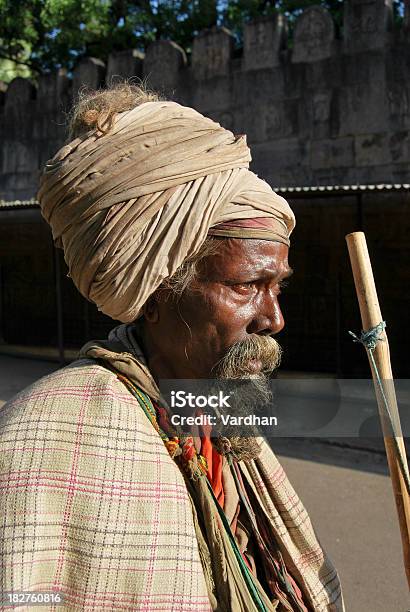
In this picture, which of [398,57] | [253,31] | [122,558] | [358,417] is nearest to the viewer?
[122,558]

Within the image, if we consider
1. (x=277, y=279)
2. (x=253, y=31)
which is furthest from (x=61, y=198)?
(x=253, y=31)

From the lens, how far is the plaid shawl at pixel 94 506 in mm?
1138

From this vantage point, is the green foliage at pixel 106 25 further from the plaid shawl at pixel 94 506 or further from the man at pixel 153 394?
the plaid shawl at pixel 94 506

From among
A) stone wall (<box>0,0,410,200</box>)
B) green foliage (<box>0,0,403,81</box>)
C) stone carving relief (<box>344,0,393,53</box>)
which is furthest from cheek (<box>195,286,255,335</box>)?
green foliage (<box>0,0,403,81</box>)

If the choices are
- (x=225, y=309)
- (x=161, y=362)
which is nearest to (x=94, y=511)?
(x=161, y=362)

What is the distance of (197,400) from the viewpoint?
147cm

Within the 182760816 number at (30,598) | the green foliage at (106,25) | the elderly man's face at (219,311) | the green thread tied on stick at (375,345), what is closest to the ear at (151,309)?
the elderly man's face at (219,311)

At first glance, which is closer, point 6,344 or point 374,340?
point 374,340

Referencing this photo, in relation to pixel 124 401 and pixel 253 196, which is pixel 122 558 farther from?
pixel 253 196

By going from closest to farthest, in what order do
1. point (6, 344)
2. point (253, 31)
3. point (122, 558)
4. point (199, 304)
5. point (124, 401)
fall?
1. point (122, 558)
2. point (124, 401)
3. point (199, 304)
4. point (253, 31)
5. point (6, 344)

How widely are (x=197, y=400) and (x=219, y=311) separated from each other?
9.0 inches

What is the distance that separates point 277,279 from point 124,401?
46 cm

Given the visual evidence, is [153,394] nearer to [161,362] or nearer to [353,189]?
[161,362]

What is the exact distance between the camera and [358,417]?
6234 mm
